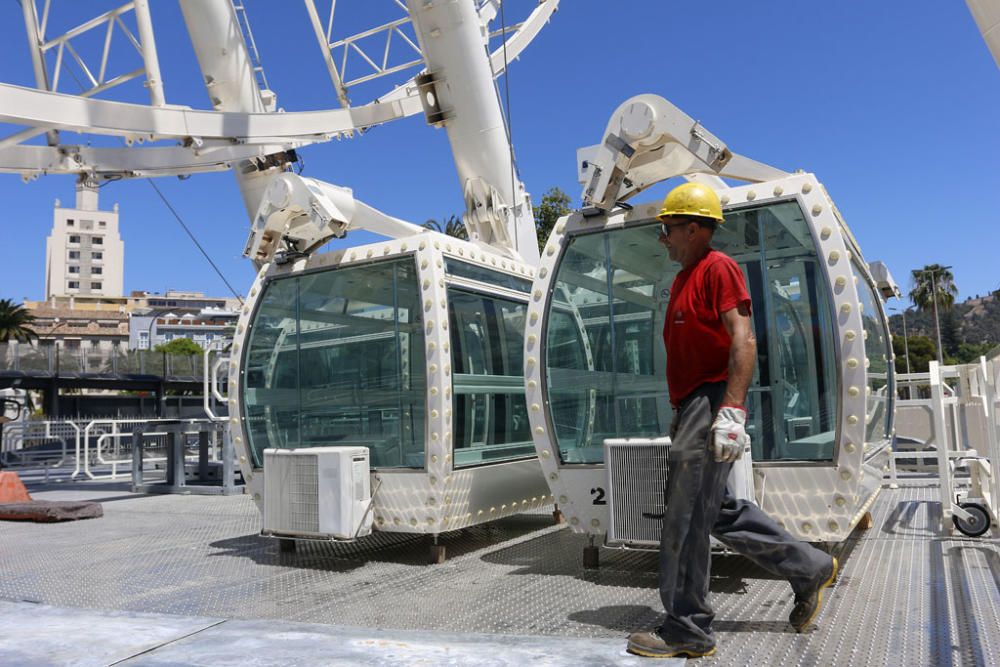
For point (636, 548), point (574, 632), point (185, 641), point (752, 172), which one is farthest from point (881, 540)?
point (185, 641)

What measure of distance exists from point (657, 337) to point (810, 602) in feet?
7.42

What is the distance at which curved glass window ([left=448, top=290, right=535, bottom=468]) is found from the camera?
251 inches

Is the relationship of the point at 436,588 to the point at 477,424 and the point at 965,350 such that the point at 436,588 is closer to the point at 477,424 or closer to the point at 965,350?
the point at 477,424

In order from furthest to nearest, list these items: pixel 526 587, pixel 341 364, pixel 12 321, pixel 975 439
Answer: pixel 12 321 → pixel 975 439 → pixel 341 364 → pixel 526 587

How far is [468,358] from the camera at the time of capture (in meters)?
6.53

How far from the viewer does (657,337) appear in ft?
18.7

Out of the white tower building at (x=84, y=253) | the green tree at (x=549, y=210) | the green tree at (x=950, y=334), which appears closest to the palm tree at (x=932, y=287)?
Result: the green tree at (x=950, y=334)

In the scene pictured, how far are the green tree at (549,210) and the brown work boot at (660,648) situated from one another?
23665 millimetres

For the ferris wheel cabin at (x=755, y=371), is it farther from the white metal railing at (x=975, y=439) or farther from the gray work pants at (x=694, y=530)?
the gray work pants at (x=694, y=530)

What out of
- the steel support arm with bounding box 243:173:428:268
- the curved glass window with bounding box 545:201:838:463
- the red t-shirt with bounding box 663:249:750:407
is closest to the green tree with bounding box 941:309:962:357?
the curved glass window with bounding box 545:201:838:463

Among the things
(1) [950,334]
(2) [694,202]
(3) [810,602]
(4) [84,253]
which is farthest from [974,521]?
(4) [84,253]

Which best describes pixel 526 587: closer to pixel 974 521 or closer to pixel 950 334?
pixel 974 521

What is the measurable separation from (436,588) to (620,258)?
2.58 meters

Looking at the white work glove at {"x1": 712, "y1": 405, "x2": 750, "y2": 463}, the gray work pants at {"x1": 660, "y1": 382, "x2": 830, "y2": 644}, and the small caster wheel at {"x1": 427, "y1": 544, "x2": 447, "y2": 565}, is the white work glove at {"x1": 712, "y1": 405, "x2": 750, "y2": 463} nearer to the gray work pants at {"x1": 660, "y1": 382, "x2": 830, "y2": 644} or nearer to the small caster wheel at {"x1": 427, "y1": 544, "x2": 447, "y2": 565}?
the gray work pants at {"x1": 660, "y1": 382, "x2": 830, "y2": 644}
